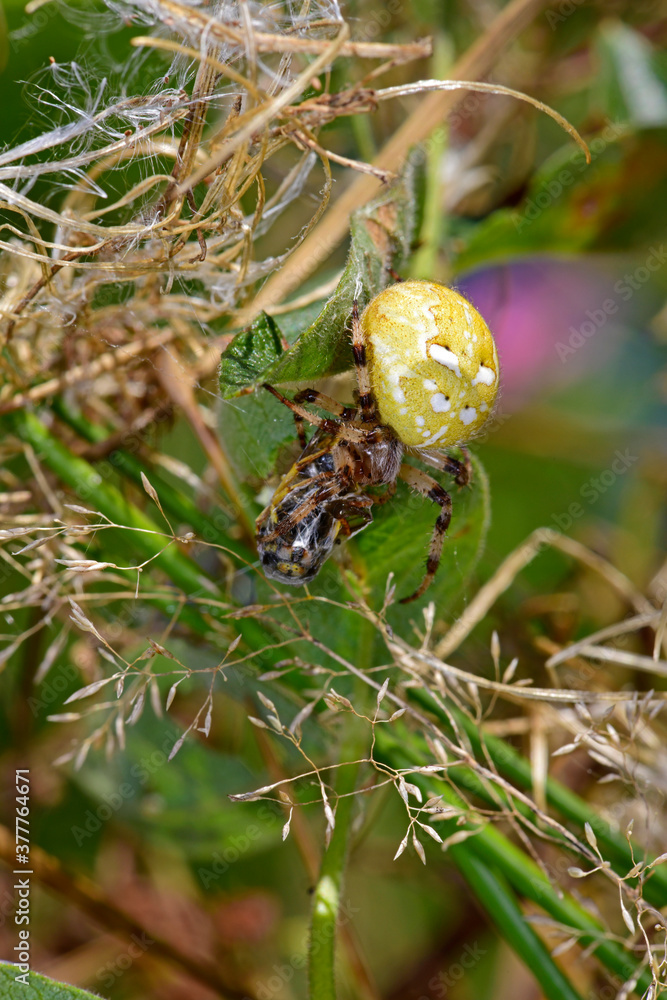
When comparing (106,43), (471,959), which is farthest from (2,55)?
(471,959)

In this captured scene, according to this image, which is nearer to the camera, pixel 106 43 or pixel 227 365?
pixel 227 365

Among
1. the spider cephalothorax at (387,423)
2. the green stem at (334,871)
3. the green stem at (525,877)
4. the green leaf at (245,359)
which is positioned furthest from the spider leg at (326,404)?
the green stem at (525,877)

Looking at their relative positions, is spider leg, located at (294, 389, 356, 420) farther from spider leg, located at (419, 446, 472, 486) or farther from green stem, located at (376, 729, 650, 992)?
green stem, located at (376, 729, 650, 992)

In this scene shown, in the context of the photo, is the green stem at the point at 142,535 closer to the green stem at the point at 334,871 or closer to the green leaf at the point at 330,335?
the green stem at the point at 334,871

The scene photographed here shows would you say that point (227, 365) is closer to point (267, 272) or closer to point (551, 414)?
point (267, 272)

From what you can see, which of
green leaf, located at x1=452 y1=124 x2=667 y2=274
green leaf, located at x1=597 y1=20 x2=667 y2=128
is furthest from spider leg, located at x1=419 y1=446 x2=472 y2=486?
green leaf, located at x1=597 y1=20 x2=667 y2=128

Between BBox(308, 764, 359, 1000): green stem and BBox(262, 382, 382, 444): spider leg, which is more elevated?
BBox(262, 382, 382, 444): spider leg
